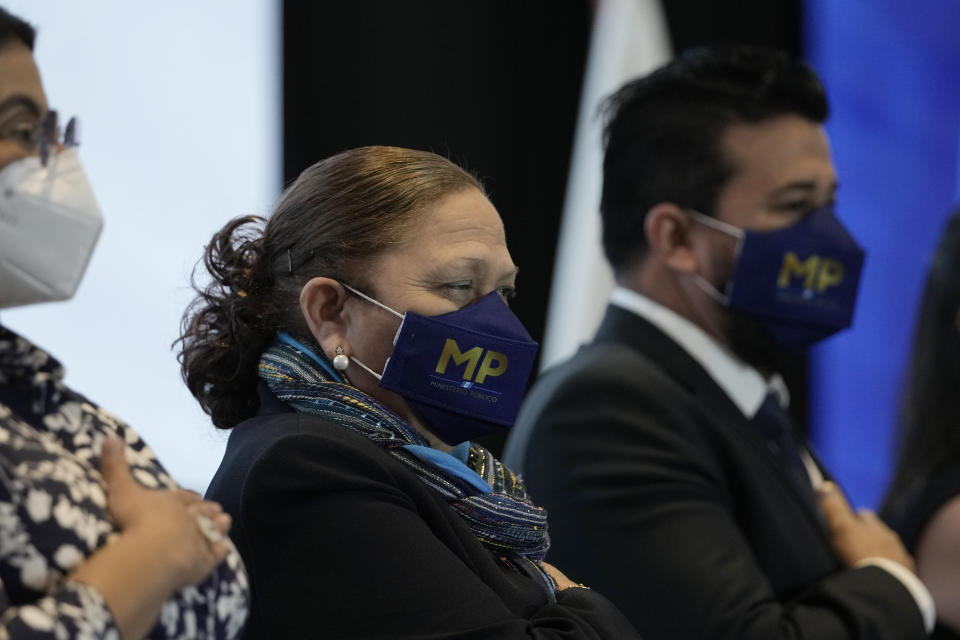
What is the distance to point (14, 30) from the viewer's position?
1.79m

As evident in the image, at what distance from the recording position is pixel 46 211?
5.50 feet

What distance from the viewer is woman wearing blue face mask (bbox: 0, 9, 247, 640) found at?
1.45 m

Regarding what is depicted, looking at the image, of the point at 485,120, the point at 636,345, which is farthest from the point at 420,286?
the point at 485,120

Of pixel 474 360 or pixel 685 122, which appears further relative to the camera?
pixel 685 122

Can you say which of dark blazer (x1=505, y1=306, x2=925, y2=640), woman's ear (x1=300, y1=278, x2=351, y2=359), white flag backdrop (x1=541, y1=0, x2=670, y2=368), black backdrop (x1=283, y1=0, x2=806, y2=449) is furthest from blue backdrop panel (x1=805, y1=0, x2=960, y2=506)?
woman's ear (x1=300, y1=278, x2=351, y2=359)

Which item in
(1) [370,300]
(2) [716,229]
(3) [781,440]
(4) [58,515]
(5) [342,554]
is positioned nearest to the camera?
(4) [58,515]

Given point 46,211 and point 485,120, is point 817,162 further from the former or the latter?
point 46,211

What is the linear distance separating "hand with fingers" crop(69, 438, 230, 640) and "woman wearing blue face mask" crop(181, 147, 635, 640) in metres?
0.27

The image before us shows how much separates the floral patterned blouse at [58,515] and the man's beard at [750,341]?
1738 millimetres

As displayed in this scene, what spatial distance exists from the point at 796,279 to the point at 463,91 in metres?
1.57

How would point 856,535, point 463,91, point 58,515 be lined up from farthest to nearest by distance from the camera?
point 463,91 → point 856,535 → point 58,515

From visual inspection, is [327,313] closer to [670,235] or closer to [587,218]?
[670,235]

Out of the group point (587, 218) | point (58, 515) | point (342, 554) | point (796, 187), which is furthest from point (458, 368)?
point (587, 218)

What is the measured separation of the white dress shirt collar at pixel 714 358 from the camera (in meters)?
3.11
